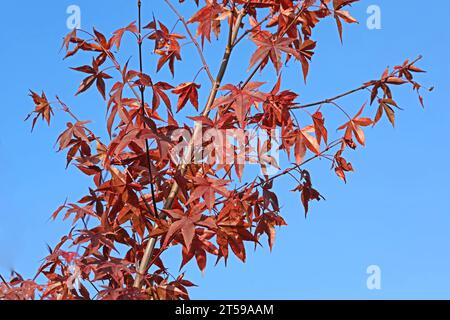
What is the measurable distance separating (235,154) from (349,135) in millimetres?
508

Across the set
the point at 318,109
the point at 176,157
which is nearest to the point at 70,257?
the point at 176,157

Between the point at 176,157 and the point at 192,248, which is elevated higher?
the point at 176,157

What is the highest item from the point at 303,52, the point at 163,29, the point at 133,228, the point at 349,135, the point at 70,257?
the point at 163,29

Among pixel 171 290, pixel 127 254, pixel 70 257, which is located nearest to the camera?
pixel 70 257

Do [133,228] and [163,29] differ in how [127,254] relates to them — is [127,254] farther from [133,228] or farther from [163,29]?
[163,29]

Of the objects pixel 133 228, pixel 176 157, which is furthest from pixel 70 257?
pixel 176 157

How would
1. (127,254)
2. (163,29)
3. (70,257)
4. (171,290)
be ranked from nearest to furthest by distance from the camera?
(70,257)
(171,290)
(127,254)
(163,29)

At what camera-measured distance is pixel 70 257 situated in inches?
67.8

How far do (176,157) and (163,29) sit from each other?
1.81 ft

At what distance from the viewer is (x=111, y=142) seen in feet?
5.98

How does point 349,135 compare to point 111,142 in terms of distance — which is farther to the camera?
point 349,135
